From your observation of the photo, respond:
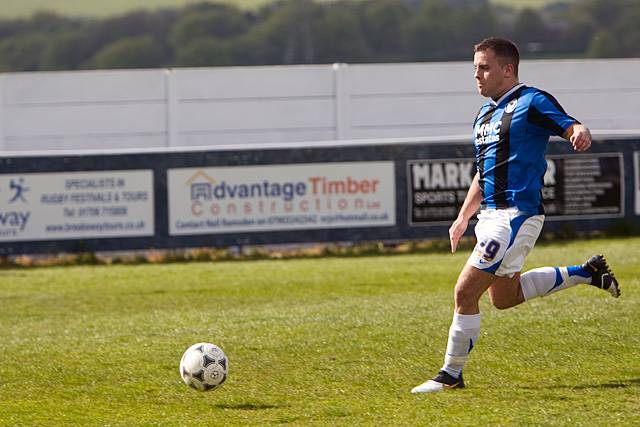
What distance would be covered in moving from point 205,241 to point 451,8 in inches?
1102

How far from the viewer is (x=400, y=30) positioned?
138 feet

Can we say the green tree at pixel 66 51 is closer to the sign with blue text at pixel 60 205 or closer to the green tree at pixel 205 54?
the green tree at pixel 205 54

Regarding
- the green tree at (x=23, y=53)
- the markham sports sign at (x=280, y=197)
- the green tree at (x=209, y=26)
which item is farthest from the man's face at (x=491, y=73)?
the green tree at (x=23, y=53)

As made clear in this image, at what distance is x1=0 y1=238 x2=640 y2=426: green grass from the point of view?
6.97 meters

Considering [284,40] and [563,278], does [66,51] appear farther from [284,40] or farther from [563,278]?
[563,278]

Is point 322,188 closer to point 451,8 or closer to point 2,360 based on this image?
point 2,360

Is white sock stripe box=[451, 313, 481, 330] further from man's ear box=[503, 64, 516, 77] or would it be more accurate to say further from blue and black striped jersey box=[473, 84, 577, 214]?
man's ear box=[503, 64, 516, 77]

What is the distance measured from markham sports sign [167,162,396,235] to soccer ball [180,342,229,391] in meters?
10.0

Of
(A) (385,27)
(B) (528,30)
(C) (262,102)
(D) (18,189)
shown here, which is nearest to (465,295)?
(D) (18,189)

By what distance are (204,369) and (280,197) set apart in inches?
404

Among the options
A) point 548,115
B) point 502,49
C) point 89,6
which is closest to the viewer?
point 548,115

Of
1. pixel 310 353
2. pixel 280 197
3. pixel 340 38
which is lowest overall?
pixel 310 353

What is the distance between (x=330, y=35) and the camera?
43.5 meters

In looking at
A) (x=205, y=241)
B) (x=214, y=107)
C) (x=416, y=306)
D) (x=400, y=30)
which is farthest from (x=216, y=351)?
(x=400, y=30)
